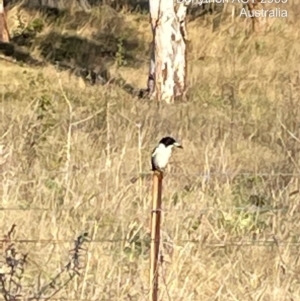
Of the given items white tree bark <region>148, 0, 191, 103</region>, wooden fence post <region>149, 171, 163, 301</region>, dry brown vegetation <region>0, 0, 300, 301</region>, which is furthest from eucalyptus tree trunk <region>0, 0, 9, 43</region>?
wooden fence post <region>149, 171, 163, 301</region>

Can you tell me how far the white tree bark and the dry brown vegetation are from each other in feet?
6.24

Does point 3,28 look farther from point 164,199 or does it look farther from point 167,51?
point 164,199

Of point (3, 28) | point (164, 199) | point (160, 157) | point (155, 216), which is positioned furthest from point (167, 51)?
point (155, 216)

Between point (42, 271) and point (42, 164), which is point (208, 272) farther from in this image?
point (42, 164)

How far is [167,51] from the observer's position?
12805 millimetres

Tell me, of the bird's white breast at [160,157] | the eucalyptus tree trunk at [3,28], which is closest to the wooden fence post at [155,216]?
the bird's white breast at [160,157]

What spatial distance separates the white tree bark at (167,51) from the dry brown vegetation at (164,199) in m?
1.90

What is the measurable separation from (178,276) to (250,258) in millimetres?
579

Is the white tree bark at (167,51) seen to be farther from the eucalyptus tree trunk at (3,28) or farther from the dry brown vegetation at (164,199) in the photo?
the eucalyptus tree trunk at (3,28)

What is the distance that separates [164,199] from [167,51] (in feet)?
21.3

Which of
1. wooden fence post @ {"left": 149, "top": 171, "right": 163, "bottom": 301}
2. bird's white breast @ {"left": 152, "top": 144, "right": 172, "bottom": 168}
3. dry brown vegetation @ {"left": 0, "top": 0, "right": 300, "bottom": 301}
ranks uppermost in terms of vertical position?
bird's white breast @ {"left": 152, "top": 144, "right": 172, "bottom": 168}

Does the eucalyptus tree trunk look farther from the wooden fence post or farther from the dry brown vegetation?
the wooden fence post

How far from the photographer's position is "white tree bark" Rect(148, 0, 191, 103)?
41.3 ft

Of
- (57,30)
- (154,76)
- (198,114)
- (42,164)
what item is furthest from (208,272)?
(57,30)
